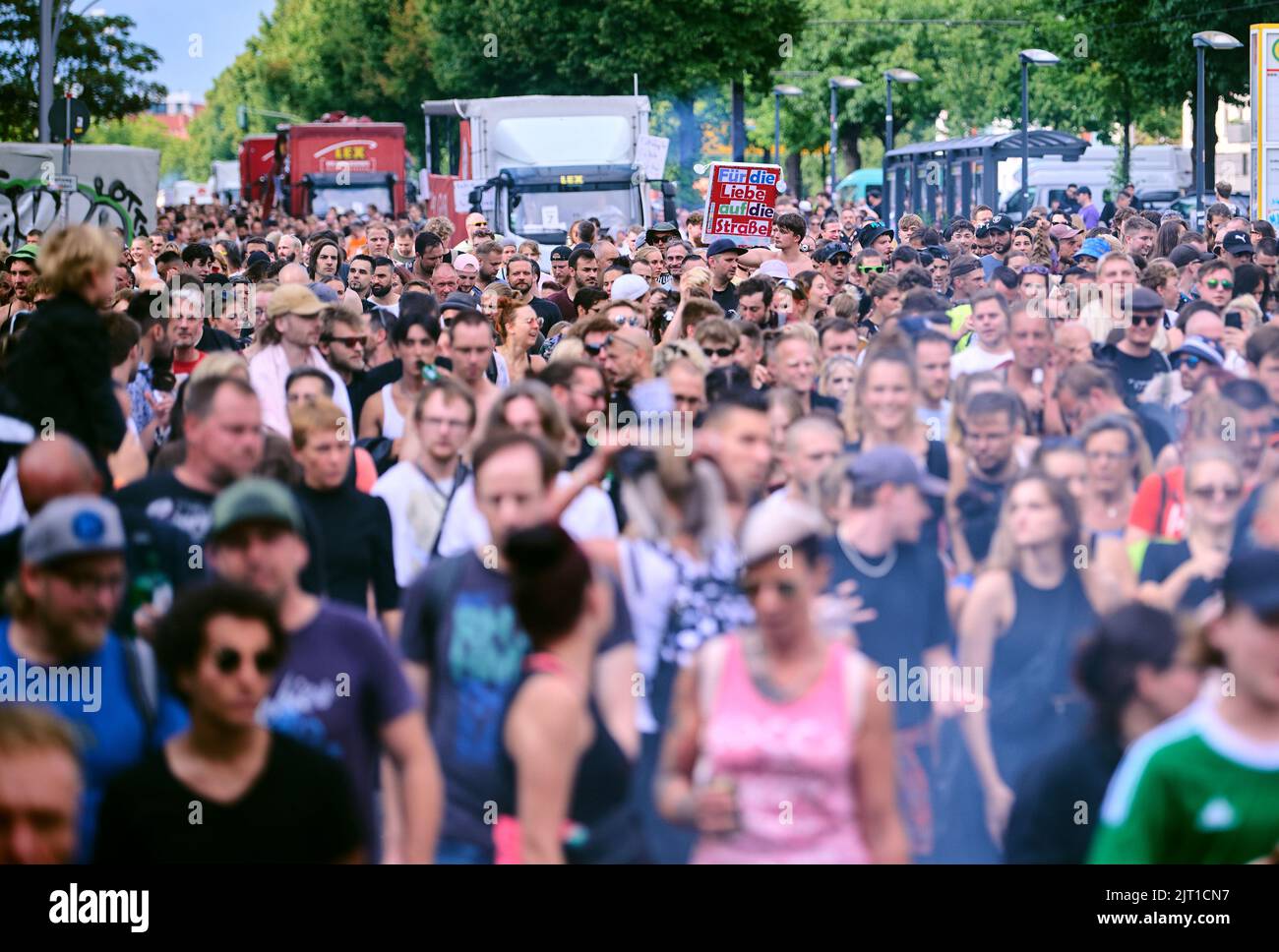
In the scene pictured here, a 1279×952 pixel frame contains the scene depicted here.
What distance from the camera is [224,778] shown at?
4.91 metres

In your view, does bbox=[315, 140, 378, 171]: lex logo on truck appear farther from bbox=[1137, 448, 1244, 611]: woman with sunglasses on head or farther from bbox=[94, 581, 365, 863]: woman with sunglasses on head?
bbox=[94, 581, 365, 863]: woman with sunglasses on head

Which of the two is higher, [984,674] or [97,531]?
[97,531]

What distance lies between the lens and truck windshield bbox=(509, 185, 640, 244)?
28.2 metres

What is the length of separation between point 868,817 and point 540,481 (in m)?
1.26

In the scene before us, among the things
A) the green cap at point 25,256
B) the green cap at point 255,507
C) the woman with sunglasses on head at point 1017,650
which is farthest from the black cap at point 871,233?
the green cap at point 255,507

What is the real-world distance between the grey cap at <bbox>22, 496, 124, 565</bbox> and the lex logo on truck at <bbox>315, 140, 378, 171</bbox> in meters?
41.3

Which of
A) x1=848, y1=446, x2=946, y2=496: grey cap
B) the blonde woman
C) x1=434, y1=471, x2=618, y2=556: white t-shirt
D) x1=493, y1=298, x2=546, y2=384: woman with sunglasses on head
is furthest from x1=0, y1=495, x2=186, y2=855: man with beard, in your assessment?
x1=493, y1=298, x2=546, y2=384: woman with sunglasses on head

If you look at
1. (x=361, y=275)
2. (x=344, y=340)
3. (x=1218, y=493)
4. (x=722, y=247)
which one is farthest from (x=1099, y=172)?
(x=1218, y=493)

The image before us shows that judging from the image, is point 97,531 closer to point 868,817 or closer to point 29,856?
point 29,856

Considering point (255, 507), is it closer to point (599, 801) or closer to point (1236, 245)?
point (599, 801)

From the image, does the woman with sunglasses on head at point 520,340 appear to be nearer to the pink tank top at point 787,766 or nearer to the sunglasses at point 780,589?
the sunglasses at point 780,589

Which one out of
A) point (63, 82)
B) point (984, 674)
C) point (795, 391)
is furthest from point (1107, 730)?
point (63, 82)

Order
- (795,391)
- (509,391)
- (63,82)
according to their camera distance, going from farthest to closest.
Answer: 1. (63,82)
2. (795,391)
3. (509,391)
